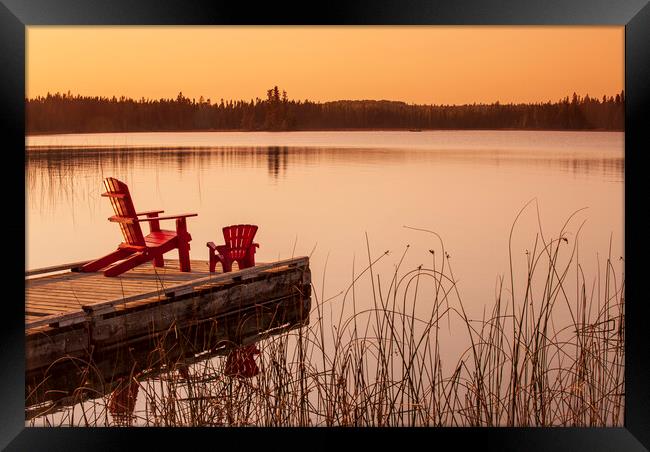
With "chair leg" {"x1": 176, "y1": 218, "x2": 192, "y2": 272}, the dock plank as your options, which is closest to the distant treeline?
"chair leg" {"x1": 176, "y1": 218, "x2": 192, "y2": 272}

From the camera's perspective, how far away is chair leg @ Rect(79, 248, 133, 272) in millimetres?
6387

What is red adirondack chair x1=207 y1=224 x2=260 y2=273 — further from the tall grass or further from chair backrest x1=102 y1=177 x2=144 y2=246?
the tall grass

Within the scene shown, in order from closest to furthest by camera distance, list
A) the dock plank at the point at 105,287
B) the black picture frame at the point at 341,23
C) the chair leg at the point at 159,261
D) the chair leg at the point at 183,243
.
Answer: the black picture frame at the point at 341,23
the dock plank at the point at 105,287
the chair leg at the point at 183,243
the chair leg at the point at 159,261

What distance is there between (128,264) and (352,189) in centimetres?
163

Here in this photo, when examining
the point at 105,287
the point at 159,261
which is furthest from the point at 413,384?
the point at 159,261

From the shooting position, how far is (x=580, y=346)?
171 inches

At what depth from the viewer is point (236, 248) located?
6.39 metres

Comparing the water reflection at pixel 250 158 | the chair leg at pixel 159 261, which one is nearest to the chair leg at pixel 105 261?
the chair leg at pixel 159 261

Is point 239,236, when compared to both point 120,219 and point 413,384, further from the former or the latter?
point 413,384

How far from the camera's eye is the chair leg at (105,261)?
6387mm

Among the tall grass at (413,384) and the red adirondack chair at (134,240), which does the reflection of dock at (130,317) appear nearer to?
the red adirondack chair at (134,240)

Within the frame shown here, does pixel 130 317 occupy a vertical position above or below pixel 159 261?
below

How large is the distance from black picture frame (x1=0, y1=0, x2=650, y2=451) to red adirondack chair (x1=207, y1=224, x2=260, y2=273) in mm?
2700

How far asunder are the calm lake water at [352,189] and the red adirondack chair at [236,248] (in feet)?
0.45
